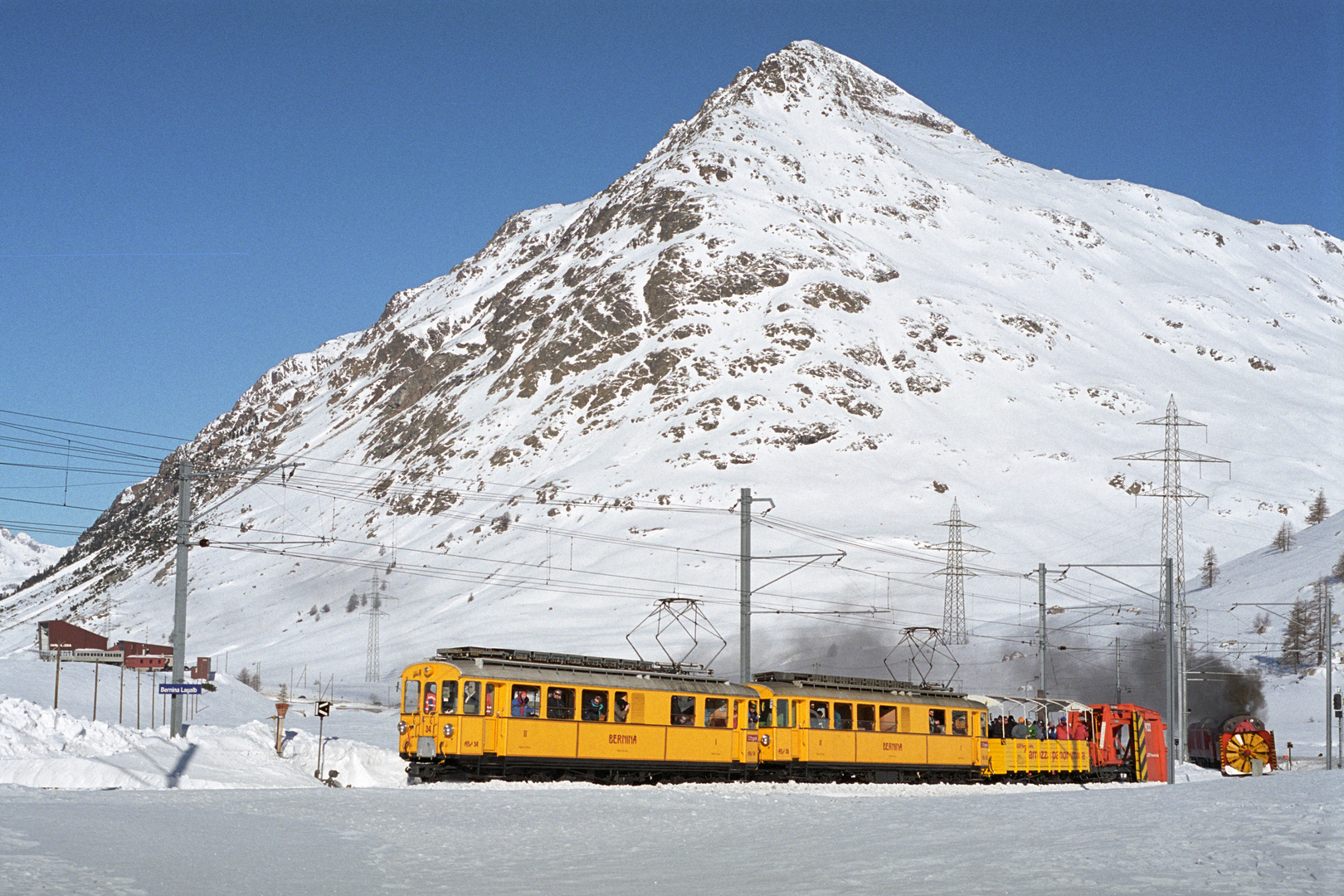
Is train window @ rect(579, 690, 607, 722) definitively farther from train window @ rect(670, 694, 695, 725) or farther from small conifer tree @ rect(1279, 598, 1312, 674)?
small conifer tree @ rect(1279, 598, 1312, 674)

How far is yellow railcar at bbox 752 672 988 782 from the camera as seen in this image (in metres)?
38.5

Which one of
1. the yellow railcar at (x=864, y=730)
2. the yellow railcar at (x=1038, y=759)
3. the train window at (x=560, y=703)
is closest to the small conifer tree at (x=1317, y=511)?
the yellow railcar at (x=1038, y=759)

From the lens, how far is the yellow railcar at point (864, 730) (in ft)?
126

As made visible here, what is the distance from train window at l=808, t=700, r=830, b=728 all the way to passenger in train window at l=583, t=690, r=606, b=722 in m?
7.52

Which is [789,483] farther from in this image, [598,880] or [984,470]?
[598,880]

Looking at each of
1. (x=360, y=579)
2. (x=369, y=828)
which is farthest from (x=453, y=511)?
(x=369, y=828)

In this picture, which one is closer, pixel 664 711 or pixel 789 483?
pixel 664 711

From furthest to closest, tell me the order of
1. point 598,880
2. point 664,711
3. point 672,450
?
point 672,450, point 664,711, point 598,880

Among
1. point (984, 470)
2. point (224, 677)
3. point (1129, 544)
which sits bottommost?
point (224, 677)

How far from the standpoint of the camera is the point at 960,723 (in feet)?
143

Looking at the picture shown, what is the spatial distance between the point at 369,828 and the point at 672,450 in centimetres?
15568

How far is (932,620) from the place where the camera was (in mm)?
118625

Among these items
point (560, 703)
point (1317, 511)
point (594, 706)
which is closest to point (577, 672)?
point (594, 706)

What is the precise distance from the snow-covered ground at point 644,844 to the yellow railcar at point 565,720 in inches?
169
